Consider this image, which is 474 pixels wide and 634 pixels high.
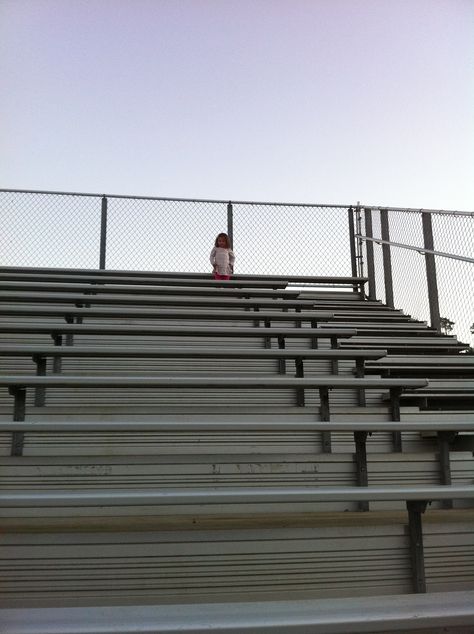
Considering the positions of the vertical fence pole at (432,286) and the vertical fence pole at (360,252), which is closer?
the vertical fence pole at (432,286)

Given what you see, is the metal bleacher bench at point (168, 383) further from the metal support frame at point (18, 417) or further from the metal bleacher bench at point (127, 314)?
the metal bleacher bench at point (127, 314)

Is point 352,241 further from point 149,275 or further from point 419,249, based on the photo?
point 149,275

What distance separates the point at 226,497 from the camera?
59.4 inches

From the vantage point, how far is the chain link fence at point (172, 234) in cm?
495

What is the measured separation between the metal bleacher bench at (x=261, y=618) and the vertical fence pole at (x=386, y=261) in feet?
12.8

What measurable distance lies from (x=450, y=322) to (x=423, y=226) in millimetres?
877

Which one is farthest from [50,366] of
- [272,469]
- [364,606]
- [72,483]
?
[364,606]

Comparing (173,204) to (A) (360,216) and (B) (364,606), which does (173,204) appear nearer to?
(A) (360,216)

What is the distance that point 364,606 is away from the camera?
1.30 meters

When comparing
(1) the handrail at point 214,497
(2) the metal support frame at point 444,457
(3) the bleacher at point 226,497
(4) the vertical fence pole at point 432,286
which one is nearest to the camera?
(3) the bleacher at point 226,497

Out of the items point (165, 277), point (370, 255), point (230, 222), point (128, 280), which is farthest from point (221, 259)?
point (370, 255)

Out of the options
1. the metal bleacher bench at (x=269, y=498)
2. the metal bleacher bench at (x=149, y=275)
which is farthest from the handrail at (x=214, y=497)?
the metal bleacher bench at (x=149, y=275)

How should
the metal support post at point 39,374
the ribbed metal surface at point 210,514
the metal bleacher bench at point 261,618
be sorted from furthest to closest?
1. the metal support post at point 39,374
2. the ribbed metal surface at point 210,514
3. the metal bleacher bench at point 261,618

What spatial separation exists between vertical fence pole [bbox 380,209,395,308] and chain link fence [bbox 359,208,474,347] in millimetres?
13
